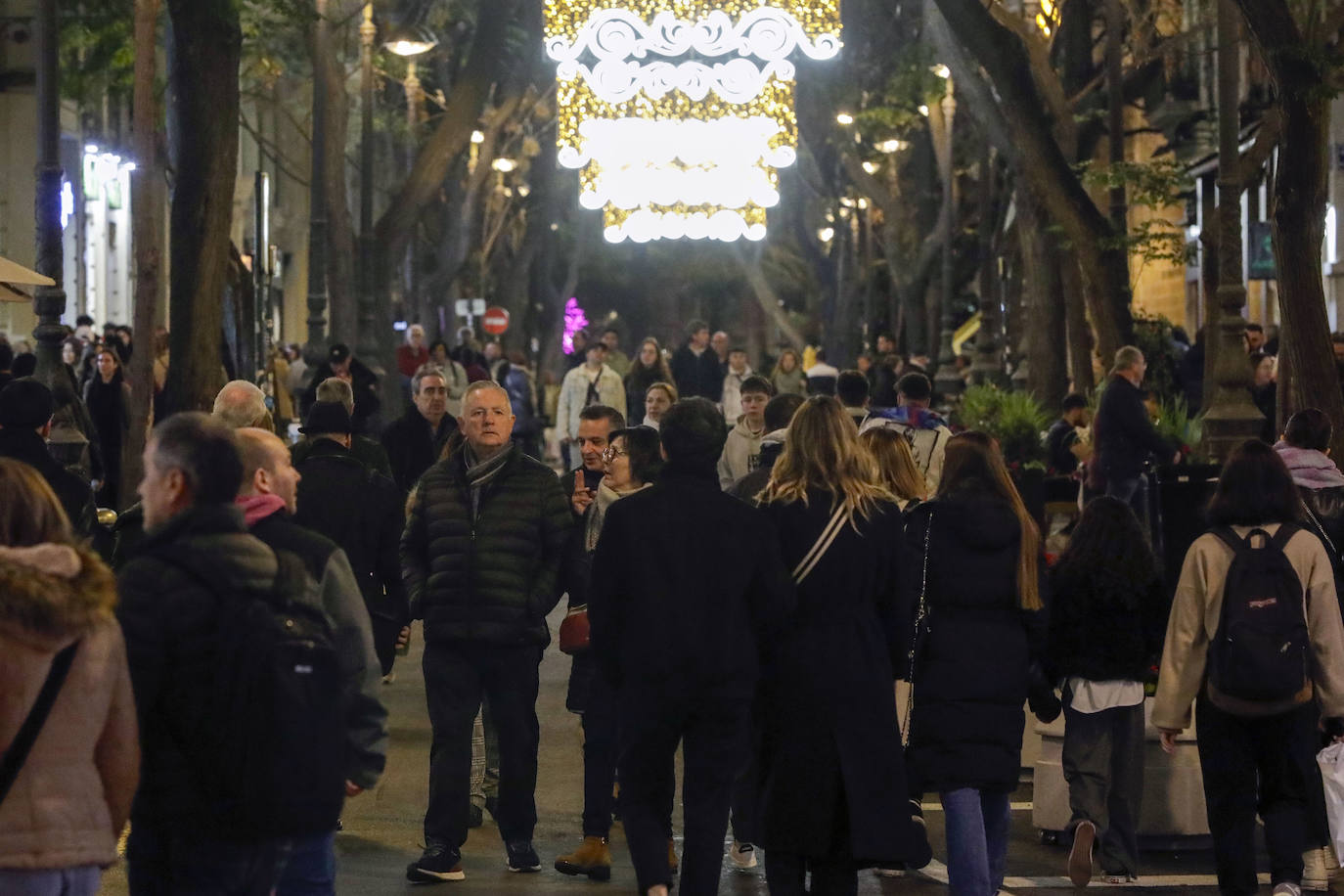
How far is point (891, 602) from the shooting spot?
6965 millimetres

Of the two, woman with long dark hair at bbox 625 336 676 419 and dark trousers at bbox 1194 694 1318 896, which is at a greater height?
woman with long dark hair at bbox 625 336 676 419

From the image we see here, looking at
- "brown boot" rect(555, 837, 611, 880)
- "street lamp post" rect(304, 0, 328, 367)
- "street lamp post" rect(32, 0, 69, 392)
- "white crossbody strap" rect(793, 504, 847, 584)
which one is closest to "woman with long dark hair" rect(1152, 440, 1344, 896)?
"white crossbody strap" rect(793, 504, 847, 584)

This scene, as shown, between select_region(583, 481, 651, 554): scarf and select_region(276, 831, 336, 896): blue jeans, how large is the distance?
3.35 m

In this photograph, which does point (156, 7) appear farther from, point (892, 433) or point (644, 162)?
point (644, 162)

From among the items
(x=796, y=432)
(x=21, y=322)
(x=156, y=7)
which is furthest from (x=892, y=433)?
(x=21, y=322)

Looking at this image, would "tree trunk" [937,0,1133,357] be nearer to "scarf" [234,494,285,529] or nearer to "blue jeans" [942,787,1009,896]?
"blue jeans" [942,787,1009,896]

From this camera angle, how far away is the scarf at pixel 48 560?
14.9 ft

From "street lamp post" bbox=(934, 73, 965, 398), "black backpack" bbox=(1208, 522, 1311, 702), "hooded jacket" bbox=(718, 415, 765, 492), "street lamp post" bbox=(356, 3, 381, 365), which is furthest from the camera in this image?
"street lamp post" bbox=(934, 73, 965, 398)

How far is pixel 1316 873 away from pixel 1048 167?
38.8 feet

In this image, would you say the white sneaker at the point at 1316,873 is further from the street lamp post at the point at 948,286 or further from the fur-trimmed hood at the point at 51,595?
the street lamp post at the point at 948,286

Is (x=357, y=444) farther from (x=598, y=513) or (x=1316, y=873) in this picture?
(x=1316, y=873)

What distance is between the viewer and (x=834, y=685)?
22.2ft

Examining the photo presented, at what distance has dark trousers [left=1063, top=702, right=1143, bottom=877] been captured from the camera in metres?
8.42

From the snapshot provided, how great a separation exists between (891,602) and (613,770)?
2.31 metres
